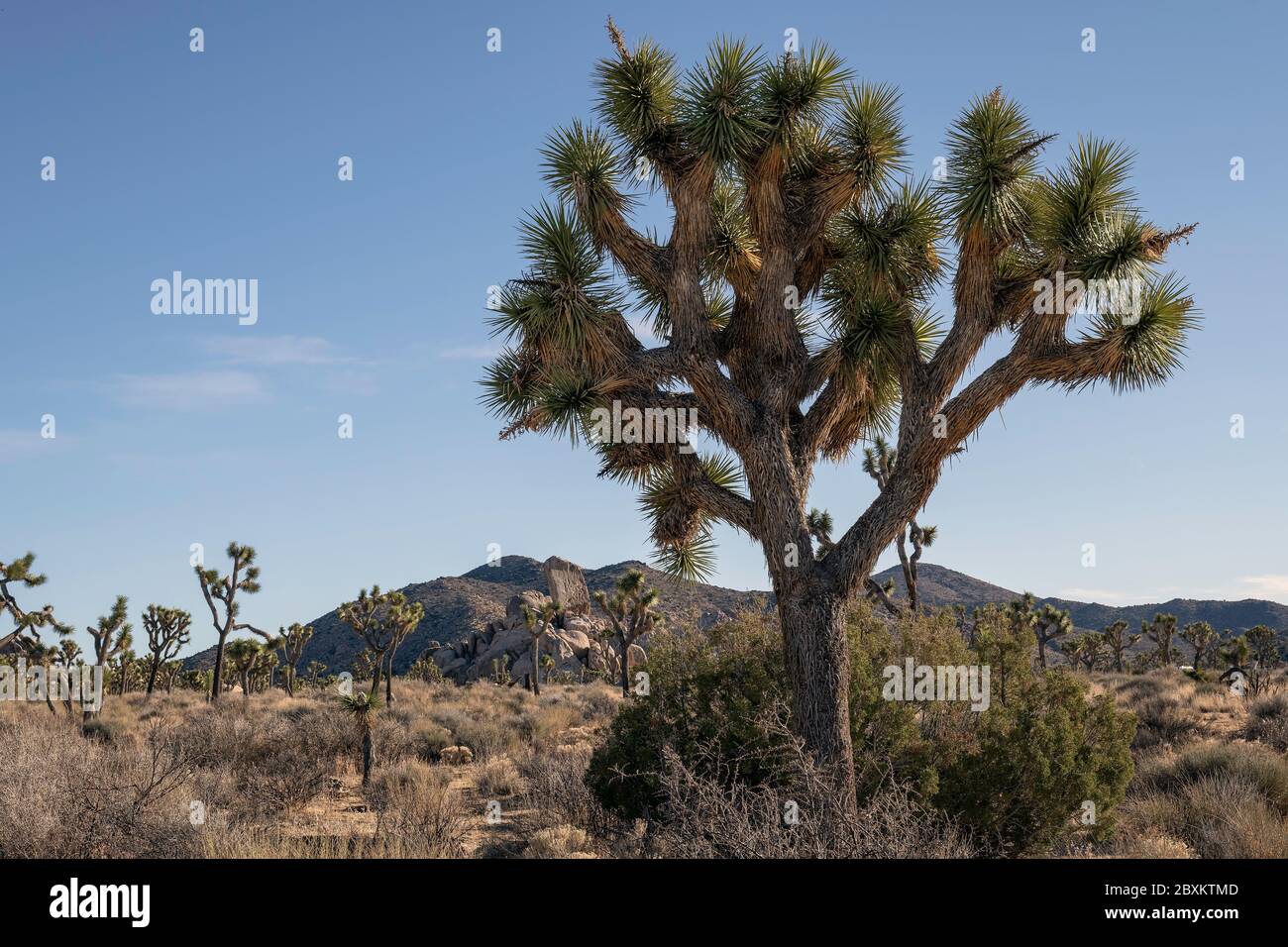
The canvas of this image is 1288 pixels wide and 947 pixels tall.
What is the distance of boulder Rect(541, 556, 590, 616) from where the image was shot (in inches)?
2466

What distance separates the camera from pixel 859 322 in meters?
9.43

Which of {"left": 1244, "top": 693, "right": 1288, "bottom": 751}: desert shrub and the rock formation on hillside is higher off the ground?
{"left": 1244, "top": 693, "right": 1288, "bottom": 751}: desert shrub

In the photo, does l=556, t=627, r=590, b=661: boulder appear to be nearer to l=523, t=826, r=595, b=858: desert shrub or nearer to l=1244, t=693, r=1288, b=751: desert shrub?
l=1244, t=693, r=1288, b=751: desert shrub

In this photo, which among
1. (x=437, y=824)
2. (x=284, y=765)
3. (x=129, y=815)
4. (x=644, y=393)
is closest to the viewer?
(x=129, y=815)

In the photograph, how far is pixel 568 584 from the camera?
6425 cm

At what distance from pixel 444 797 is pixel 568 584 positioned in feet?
175

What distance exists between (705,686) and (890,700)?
2137mm

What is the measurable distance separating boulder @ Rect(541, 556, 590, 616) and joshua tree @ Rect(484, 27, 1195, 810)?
5233 centimetres

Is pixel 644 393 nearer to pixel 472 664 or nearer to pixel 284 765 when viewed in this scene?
pixel 284 765

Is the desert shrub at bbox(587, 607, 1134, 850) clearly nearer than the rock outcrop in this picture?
Yes

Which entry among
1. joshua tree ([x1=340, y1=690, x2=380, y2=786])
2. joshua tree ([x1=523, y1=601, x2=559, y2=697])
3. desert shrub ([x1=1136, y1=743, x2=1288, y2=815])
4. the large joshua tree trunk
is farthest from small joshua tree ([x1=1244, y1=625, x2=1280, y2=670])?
joshua tree ([x1=340, y1=690, x2=380, y2=786])

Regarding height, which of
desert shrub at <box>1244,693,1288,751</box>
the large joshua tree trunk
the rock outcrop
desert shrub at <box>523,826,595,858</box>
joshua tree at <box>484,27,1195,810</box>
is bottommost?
the rock outcrop

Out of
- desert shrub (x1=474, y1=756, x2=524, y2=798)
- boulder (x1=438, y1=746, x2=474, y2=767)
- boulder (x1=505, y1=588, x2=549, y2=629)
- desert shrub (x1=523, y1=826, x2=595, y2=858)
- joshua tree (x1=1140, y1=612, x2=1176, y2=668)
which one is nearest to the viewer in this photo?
desert shrub (x1=523, y1=826, x2=595, y2=858)
